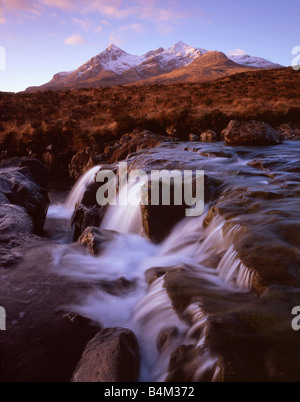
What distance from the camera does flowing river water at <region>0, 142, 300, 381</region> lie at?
347cm

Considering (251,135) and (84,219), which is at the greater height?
(251,135)

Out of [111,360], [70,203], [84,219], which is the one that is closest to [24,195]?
[84,219]

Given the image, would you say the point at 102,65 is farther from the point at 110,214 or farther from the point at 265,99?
the point at 110,214

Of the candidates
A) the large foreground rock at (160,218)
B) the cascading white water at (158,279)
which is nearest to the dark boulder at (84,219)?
the cascading white water at (158,279)

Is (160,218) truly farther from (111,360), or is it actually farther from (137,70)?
(137,70)

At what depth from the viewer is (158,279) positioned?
15.8ft

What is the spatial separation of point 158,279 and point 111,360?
74.3 inches

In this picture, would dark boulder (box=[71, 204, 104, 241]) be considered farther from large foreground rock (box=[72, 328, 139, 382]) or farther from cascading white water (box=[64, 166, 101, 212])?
large foreground rock (box=[72, 328, 139, 382])

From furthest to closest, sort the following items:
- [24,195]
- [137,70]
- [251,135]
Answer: [137,70] < [251,135] < [24,195]

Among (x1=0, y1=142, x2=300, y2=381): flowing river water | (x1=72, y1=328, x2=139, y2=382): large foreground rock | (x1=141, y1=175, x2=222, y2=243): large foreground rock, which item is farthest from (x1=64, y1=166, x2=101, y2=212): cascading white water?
(x1=72, y1=328, x2=139, y2=382): large foreground rock

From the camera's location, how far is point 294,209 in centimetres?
556

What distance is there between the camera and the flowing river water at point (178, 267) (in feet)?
11.4

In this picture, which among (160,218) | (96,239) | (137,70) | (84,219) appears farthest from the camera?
(137,70)

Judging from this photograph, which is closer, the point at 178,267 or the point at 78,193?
the point at 178,267
